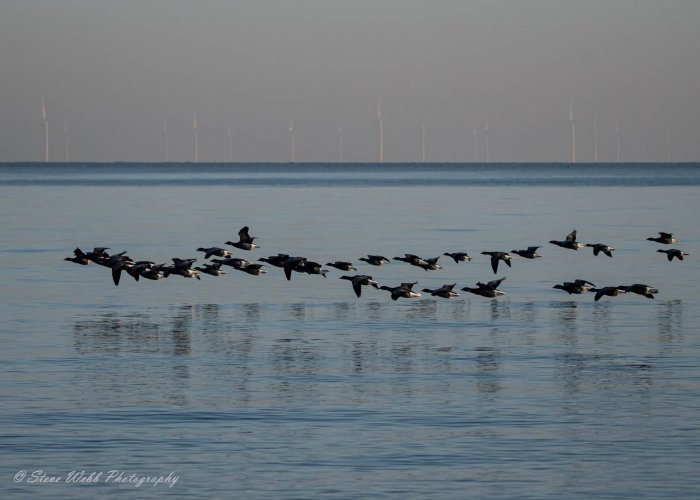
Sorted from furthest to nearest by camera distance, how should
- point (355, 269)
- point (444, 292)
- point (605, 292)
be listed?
point (355, 269) < point (444, 292) < point (605, 292)

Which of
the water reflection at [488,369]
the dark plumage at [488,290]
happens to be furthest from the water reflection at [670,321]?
the dark plumage at [488,290]

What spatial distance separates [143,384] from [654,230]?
61.1 meters

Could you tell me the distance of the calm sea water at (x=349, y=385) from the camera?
81.4ft

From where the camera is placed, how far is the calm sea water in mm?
24812

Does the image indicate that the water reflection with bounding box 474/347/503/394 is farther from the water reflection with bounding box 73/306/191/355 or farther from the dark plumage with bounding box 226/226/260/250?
the dark plumage with bounding box 226/226/260/250

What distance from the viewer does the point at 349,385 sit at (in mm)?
32719

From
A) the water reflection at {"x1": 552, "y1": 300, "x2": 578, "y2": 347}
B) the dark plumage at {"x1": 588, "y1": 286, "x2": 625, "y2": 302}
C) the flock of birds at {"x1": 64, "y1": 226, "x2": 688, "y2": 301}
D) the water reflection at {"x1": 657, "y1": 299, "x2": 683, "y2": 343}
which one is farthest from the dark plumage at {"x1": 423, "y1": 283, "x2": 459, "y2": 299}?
the water reflection at {"x1": 657, "y1": 299, "x2": 683, "y2": 343}

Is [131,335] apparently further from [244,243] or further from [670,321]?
[244,243]

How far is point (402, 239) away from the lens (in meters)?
82.7

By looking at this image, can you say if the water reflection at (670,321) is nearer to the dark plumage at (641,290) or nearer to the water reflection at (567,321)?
the dark plumage at (641,290)

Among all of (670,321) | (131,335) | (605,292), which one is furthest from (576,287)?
(131,335)

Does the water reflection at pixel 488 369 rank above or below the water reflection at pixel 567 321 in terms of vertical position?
below

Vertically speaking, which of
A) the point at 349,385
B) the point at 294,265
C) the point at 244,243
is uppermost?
the point at 244,243

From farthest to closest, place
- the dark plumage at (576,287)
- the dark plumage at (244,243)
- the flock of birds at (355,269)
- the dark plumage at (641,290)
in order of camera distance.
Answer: the dark plumage at (244,243)
the dark plumage at (576,287)
the flock of birds at (355,269)
the dark plumage at (641,290)
